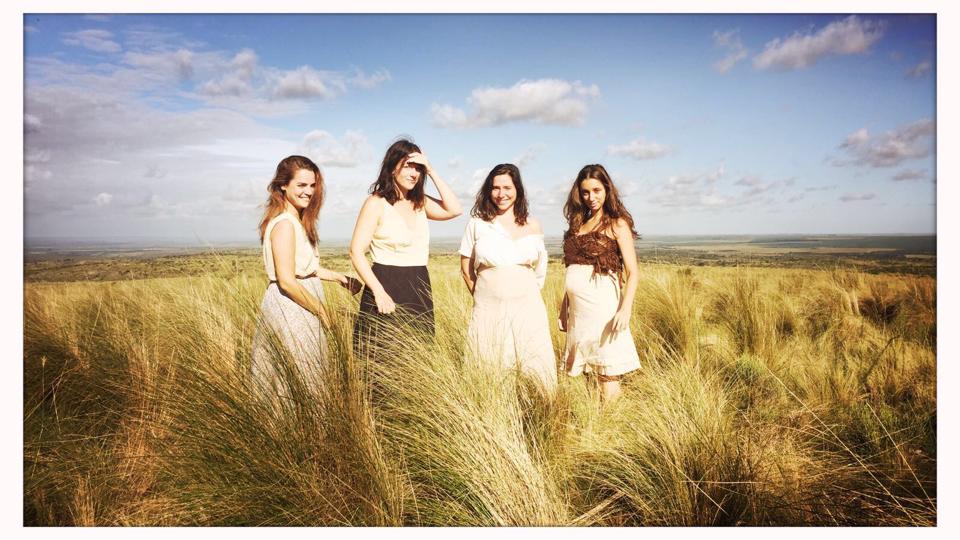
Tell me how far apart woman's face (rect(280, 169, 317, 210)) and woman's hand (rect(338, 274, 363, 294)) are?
0.58 metres

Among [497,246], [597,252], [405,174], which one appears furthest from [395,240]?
[597,252]

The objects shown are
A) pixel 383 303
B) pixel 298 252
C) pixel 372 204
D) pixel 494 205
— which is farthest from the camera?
pixel 494 205

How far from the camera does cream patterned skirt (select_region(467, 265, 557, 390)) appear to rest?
10.3 ft

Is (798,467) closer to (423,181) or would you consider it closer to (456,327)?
(456,327)

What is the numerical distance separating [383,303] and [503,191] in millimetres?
993

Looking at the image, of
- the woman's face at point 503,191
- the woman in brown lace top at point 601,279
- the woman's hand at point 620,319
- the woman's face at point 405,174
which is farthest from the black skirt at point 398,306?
the woman's hand at point 620,319

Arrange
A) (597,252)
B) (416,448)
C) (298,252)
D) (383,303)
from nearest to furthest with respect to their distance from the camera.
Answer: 1. (416,448)
2. (298,252)
3. (383,303)
4. (597,252)

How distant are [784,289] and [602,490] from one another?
5.15 meters

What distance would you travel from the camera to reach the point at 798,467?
2.54 meters

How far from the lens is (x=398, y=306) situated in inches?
118

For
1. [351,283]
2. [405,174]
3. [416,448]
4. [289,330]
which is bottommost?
[416,448]

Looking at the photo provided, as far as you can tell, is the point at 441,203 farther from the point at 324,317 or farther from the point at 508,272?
the point at 324,317

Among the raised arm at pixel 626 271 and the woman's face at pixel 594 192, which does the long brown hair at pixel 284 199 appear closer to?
the woman's face at pixel 594 192
